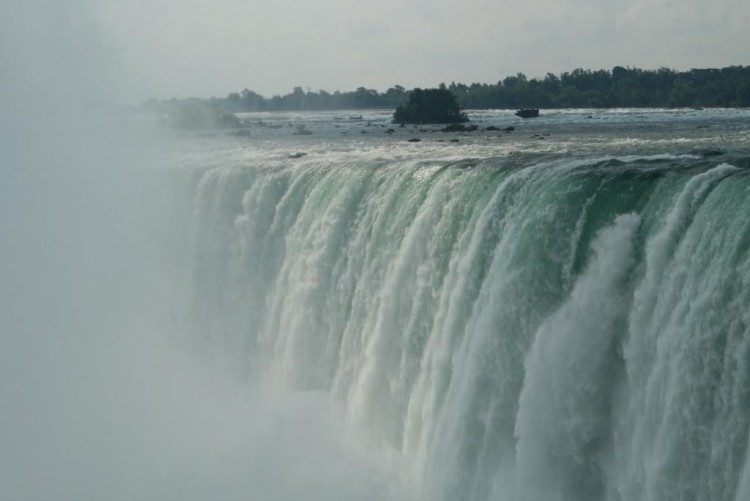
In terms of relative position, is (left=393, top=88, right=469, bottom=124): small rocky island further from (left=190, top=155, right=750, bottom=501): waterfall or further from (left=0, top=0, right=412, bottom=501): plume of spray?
(left=190, top=155, right=750, bottom=501): waterfall

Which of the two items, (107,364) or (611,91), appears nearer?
(107,364)

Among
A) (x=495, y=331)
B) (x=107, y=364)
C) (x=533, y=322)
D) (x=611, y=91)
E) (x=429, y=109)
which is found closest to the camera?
(x=533, y=322)

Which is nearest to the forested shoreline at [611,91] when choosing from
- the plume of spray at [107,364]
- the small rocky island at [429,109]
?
the small rocky island at [429,109]

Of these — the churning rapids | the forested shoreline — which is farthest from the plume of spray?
the forested shoreline

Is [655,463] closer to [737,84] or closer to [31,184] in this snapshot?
[31,184]

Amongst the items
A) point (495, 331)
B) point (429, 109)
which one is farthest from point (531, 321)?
point (429, 109)

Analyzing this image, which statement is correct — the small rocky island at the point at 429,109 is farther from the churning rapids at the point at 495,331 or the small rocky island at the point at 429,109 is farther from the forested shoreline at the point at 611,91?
the churning rapids at the point at 495,331

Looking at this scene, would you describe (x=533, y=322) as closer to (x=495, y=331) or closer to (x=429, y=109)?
(x=495, y=331)

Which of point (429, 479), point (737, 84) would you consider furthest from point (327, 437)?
point (737, 84)
